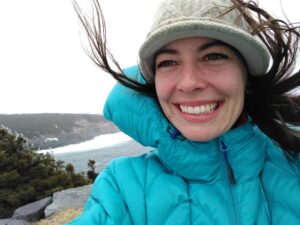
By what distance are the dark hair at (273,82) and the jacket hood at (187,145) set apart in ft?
0.41

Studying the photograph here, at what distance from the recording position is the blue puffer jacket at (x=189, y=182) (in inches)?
53.5

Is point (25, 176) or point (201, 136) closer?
point (201, 136)

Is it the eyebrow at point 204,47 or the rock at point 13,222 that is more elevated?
the eyebrow at point 204,47

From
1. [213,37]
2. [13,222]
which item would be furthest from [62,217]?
[213,37]

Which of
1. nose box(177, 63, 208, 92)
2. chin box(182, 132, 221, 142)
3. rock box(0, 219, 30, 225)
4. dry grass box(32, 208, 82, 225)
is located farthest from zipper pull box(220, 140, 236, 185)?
rock box(0, 219, 30, 225)

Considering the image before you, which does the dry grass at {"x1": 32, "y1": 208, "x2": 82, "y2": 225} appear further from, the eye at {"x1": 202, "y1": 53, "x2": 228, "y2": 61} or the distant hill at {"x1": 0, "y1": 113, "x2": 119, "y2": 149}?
the distant hill at {"x1": 0, "y1": 113, "x2": 119, "y2": 149}

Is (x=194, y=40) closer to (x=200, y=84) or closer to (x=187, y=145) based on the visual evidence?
(x=200, y=84)

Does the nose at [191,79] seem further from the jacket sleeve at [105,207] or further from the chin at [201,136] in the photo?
the jacket sleeve at [105,207]

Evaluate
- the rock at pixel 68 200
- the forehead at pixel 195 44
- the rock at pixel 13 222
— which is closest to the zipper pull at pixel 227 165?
the forehead at pixel 195 44

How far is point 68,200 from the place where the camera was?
572 cm

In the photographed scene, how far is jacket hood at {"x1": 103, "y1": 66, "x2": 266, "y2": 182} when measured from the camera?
1443mm

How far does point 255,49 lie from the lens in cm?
136

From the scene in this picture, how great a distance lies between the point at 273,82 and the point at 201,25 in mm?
625

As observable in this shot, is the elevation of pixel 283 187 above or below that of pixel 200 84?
below
